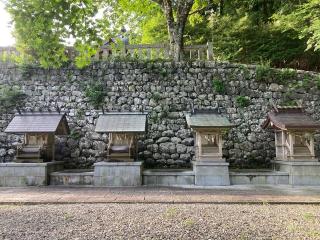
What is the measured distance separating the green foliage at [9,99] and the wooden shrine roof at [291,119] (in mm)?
9709

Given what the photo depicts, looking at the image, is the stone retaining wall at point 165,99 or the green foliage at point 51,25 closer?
the green foliage at point 51,25

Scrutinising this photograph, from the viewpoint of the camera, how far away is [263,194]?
24.5 feet

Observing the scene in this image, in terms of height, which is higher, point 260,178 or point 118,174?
point 118,174

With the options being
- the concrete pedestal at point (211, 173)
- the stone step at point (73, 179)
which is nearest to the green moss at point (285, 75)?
the concrete pedestal at point (211, 173)

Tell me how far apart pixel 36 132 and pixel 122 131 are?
9.07 feet

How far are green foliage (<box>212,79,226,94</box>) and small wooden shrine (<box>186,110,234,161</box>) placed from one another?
98.5 inches

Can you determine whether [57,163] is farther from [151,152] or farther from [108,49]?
[108,49]

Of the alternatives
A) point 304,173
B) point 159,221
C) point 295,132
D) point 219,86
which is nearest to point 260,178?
point 304,173

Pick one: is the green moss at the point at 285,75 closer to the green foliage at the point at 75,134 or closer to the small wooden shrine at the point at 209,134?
the small wooden shrine at the point at 209,134

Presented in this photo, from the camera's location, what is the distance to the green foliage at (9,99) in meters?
12.0

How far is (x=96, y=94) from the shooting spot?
39.4ft

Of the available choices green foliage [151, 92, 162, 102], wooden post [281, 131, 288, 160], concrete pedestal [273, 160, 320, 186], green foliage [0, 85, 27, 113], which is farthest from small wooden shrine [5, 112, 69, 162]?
concrete pedestal [273, 160, 320, 186]

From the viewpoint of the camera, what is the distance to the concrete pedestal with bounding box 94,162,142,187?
906 centimetres

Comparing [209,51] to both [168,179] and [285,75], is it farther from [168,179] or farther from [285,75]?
[168,179]
